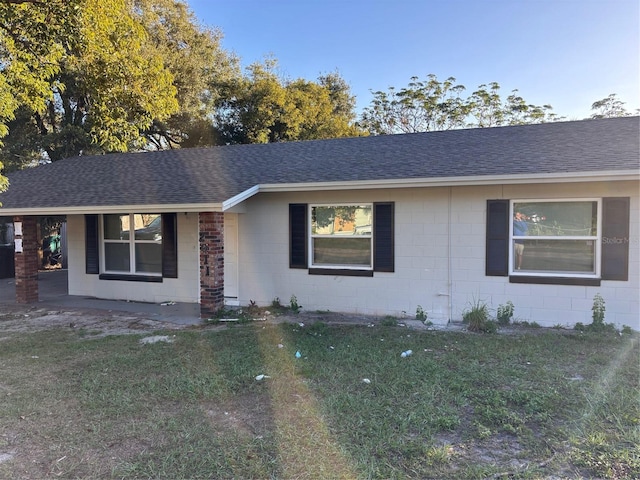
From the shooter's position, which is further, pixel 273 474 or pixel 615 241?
pixel 615 241

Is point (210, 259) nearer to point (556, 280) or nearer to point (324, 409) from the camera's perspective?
point (324, 409)

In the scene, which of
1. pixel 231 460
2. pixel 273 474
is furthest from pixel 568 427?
pixel 231 460

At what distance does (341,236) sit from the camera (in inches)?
339

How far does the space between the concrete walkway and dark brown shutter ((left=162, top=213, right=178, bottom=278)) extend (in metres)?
0.78

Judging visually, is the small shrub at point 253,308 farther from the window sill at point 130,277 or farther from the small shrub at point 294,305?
the window sill at point 130,277

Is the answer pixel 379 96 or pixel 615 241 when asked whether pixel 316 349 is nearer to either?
pixel 615 241

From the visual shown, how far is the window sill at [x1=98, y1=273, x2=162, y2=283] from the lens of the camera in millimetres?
9975

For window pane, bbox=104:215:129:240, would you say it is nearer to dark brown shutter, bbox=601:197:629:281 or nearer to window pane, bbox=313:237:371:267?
window pane, bbox=313:237:371:267

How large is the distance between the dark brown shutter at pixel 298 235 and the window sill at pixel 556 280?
3827 mm

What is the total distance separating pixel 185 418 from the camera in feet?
12.7

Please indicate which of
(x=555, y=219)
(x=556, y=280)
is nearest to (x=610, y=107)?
(x=555, y=219)

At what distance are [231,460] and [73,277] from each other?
9.36 meters

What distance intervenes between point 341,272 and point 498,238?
2.90 meters

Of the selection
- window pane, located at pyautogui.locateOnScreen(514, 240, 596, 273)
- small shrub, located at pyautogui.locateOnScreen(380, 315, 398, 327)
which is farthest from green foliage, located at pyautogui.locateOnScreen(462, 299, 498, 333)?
small shrub, located at pyautogui.locateOnScreen(380, 315, 398, 327)
